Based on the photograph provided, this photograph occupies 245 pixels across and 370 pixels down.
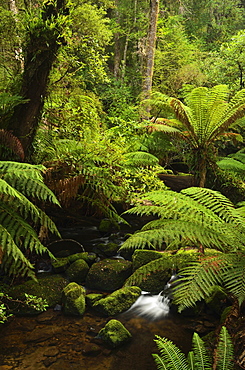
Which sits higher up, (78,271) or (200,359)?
(200,359)

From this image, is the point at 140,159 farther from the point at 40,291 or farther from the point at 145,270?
the point at 145,270

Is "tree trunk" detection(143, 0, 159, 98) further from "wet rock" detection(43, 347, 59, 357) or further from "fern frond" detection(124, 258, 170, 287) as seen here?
"wet rock" detection(43, 347, 59, 357)

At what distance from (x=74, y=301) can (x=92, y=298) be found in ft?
0.72

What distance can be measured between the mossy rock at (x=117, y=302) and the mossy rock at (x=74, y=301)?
0.46 ft

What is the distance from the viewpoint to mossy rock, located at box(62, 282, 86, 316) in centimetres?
261

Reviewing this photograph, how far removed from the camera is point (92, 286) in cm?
312

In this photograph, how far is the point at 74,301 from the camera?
8.66ft

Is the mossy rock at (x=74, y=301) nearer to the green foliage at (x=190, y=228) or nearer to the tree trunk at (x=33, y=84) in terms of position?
the green foliage at (x=190, y=228)

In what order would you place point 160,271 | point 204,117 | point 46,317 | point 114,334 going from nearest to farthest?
point 114,334, point 46,317, point 160,271, point 204,117

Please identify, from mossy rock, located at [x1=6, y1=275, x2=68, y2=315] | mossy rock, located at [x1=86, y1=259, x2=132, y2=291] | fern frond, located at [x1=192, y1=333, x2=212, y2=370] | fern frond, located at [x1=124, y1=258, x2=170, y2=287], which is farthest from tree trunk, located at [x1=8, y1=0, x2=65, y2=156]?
fern frond, located at [x1=192, y1=333, x2=212, y2=370]

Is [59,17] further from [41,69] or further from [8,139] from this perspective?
[8,139]

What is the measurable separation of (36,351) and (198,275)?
4.68ft

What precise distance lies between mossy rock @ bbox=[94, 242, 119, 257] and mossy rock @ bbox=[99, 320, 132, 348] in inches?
57.6

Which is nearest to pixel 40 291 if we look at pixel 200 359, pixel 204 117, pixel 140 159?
pixel 200 359
